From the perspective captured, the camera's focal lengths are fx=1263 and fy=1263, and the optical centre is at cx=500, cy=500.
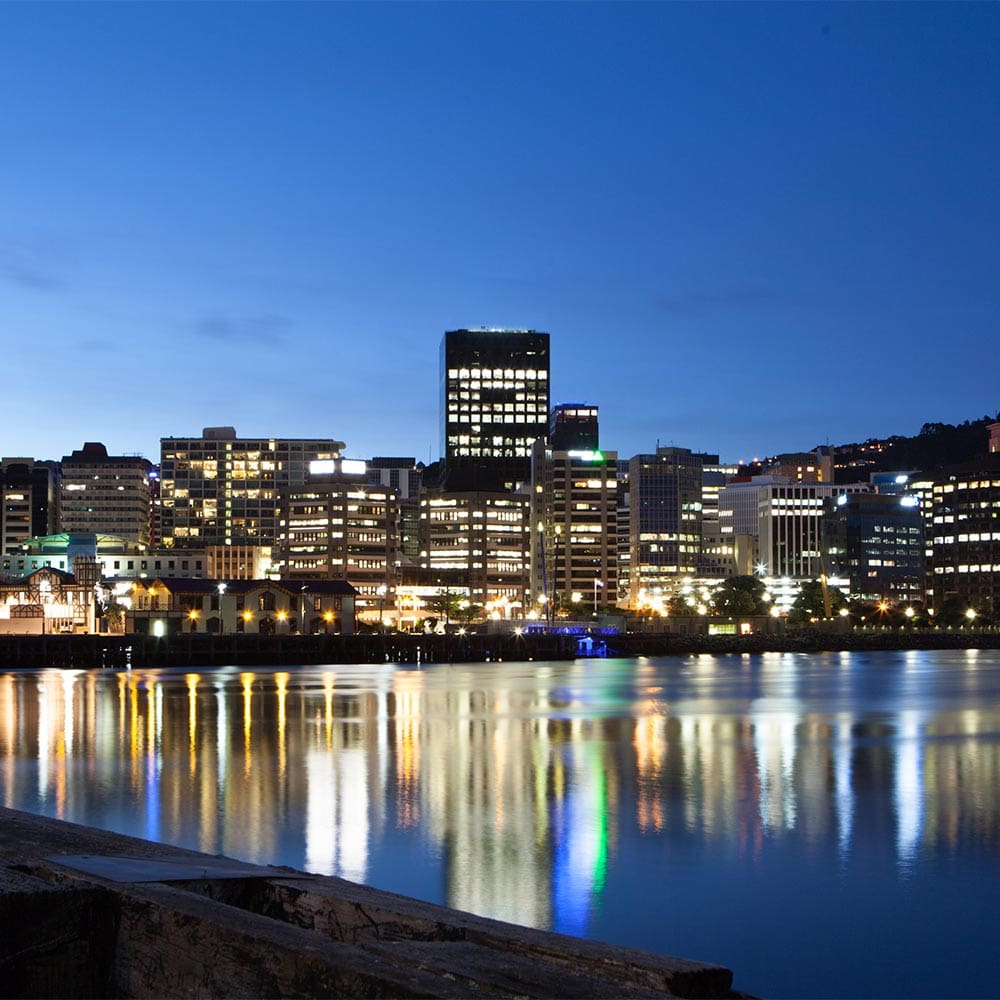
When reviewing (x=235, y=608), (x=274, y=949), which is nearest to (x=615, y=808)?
(x=274, y=949)

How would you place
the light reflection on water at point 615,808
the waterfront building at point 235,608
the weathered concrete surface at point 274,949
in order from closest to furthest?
the weathered concrete surface at point 274,949, the light reflection on water at point 615,808, the waterfront building at point 235,608

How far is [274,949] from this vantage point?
7.31 m

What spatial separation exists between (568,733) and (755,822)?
27.3m

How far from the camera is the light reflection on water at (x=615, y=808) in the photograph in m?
21.0

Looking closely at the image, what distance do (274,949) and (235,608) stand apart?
544ft

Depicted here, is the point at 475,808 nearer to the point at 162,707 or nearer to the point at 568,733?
the point at 568,733

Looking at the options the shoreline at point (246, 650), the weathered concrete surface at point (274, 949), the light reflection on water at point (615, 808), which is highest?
the weathered concrete surface at point (274, 949)

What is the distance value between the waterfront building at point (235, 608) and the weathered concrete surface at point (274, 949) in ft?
528

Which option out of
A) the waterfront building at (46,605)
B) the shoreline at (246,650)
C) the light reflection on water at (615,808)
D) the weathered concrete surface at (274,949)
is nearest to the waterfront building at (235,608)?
the waterfront building at (46,605)

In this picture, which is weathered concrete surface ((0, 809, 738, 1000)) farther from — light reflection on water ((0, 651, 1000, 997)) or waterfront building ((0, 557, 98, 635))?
waterfront building ((0, 557, 98, 635))

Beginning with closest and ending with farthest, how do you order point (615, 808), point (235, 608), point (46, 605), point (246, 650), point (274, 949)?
1. point (274, 949)
2. point (615, 808)
3. point (246, 650)
4. point (46, 605)
5. point (235, 608)

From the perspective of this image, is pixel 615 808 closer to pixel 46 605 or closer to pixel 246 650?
pixel 246 650

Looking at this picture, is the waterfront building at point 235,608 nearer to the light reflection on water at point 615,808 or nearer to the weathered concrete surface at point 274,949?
the light reflection on water at point 615,808

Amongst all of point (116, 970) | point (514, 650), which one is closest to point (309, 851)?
point (116, 970)
